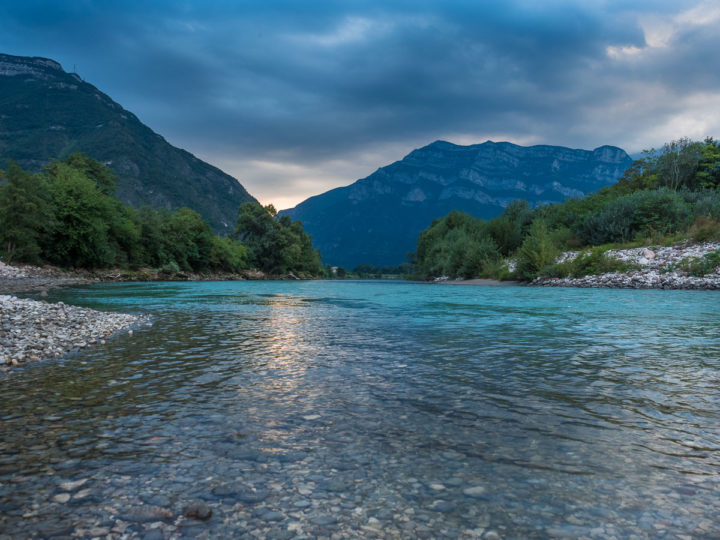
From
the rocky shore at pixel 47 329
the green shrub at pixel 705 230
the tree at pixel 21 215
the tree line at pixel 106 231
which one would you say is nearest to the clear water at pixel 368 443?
the rocky shore at pixel 47 329

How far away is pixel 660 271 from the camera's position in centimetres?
3597

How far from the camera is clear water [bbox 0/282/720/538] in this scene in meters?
3.03

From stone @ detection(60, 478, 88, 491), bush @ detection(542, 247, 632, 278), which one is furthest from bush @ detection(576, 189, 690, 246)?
stone @ detection(60, 478, 88, 491)

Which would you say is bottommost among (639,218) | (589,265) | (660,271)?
(660,271)

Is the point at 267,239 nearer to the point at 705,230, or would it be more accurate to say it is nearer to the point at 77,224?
the point at 77,224

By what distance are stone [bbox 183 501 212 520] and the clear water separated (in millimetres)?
78

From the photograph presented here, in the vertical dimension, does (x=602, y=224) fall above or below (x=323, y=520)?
above

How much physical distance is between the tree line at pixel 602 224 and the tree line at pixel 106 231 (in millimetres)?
45313

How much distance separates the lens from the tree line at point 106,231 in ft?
151

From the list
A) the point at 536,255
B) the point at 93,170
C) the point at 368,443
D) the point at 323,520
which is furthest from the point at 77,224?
the point at 323,520

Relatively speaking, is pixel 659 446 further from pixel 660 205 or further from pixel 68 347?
pixel 660 205

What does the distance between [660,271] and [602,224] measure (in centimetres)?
1510

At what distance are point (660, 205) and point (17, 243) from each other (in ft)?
242

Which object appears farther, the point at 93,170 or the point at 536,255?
the point at 93,170
